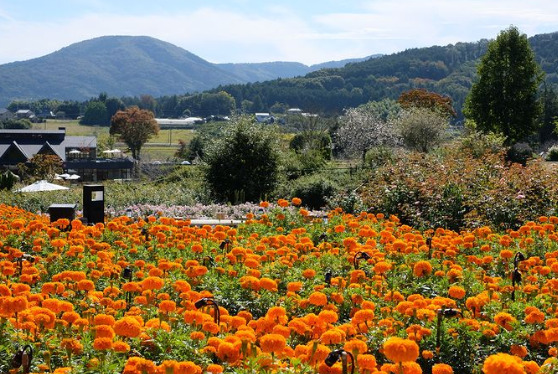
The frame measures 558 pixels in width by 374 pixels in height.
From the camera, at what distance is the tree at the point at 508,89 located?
35438 mm

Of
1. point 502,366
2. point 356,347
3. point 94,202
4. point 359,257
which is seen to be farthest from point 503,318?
point 94,202

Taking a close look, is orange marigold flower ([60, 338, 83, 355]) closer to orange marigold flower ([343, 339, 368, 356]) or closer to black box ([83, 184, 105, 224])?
orange marigold flower ([343, 339, 368, 356])

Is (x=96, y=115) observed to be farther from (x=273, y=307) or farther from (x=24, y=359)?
(x=24, y=359)

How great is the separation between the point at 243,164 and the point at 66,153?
53.1 m

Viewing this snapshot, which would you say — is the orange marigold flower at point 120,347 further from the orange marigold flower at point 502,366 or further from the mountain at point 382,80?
the mountain at point 382,80

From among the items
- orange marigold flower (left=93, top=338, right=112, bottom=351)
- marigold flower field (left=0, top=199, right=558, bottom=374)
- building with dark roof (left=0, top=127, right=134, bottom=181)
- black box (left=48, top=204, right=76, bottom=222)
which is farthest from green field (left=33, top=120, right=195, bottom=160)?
orange marigold flower (left=93, top=338, right=112, bottom=351)

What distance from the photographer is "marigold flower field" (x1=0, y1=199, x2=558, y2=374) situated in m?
2.97

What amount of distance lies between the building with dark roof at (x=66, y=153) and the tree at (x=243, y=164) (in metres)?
40.9

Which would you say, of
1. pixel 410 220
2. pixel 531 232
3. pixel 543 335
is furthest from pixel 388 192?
pixel 543 335

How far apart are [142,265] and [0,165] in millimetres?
59915

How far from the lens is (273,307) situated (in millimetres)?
3527

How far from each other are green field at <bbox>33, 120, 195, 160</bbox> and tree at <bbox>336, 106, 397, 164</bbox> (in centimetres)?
3035

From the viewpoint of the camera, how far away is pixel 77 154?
217 feet

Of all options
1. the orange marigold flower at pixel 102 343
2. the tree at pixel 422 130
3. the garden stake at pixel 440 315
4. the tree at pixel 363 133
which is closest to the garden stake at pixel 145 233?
the garden stake at pixel 440 315
